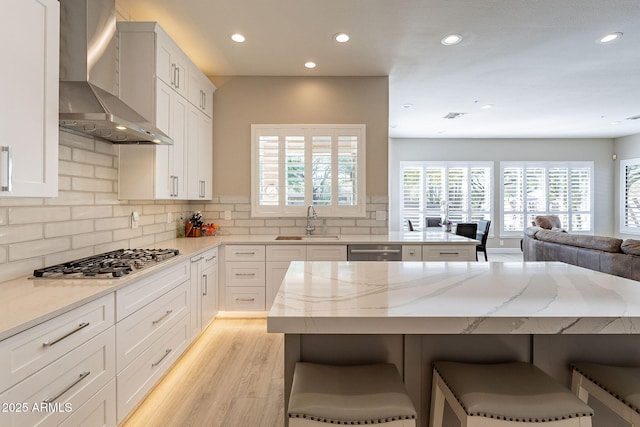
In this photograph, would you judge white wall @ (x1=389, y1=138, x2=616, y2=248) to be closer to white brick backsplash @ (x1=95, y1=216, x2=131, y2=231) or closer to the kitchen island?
white brick backsplash @ (x1=95, y1=216, x2=131, y2=231)

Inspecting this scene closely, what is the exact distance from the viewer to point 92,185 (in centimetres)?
235

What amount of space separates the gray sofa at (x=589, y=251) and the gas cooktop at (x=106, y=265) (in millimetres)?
4809

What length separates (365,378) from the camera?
115cm

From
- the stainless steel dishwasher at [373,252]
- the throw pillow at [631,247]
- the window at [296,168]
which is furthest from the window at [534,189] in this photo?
the stainless steel dishwasher at [373,252]

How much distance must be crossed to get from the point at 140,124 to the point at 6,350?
144cm

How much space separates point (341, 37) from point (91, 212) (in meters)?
2.58

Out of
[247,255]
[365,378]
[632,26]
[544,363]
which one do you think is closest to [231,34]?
[247,255]

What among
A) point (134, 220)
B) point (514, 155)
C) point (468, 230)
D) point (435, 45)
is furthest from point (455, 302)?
point (514, 155)

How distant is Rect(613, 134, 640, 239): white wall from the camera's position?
7.68 metres

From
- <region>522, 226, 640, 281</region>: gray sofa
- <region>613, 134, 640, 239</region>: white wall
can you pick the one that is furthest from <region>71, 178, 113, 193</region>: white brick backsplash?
<region>613, 134, 640, 239</region>: white wall

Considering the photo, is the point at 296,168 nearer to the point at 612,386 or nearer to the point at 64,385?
the point at 64,385

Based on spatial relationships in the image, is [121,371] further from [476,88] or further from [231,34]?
[476,88]

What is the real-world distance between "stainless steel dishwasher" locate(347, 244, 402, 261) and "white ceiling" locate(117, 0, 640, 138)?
6.64 ft

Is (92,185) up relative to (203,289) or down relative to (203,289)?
up
